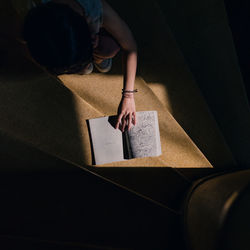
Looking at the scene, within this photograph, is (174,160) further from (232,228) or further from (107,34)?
(107,34)

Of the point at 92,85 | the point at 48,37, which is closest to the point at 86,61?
the point at 48,37

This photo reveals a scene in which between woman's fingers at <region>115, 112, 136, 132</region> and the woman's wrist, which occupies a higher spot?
the woman's wrist

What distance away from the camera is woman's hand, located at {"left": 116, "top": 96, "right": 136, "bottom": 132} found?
3.42 feet

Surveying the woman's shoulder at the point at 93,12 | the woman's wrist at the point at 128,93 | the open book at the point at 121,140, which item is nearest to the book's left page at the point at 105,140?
the open book at the point at 121,140

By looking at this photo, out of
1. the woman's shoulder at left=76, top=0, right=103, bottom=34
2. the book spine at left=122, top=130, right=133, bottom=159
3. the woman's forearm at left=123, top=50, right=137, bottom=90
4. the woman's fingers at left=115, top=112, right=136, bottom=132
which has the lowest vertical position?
the book spine at left=122, top=130, right=133, bottom=159

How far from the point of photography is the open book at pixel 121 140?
1.10 m

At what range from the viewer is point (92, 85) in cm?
112

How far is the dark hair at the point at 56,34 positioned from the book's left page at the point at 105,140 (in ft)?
1.65

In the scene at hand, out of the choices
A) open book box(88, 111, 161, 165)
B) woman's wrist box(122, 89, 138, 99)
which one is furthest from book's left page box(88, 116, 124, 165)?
woman's wrist box(122, 89, 138, 99)

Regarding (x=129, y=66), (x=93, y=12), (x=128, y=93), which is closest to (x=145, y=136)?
(x=128, y=93)

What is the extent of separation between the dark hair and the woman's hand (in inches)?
17.5

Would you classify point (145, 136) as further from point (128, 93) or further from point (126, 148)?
point (128, 93)

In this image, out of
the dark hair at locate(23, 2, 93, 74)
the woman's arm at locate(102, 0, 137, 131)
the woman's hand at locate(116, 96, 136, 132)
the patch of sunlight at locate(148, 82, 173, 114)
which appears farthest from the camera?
the patch of sunlight at locate(148, 82, 173, 114)

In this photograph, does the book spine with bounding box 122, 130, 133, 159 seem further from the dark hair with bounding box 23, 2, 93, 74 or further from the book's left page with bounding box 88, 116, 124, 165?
the dark hair with bounding box 23, 2, 93, 74
